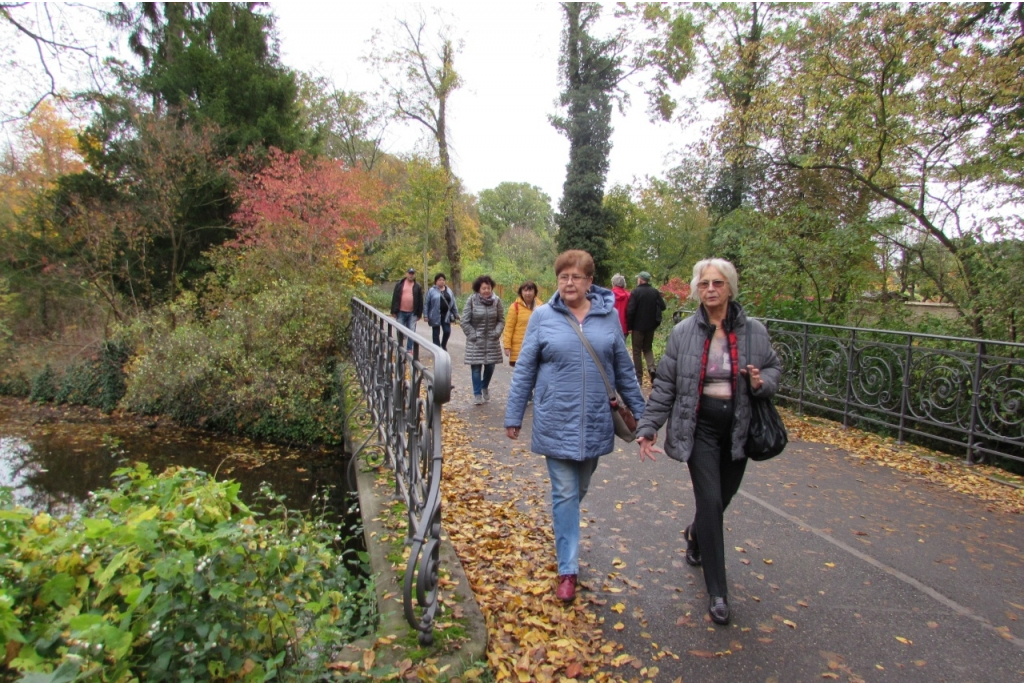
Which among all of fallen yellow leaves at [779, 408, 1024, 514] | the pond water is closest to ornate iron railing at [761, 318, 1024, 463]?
fallen yellow leaves at [779, 408, 1024, 514]

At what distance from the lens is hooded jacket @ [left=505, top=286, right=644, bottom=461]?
11.3 feet

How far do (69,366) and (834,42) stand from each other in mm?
18685

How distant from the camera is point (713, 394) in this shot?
335 cm

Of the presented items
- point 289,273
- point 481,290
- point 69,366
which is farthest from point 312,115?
point 481,290

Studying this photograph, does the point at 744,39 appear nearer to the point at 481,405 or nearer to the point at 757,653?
the point at 481,405

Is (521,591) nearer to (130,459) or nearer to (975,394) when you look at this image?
(975,394)

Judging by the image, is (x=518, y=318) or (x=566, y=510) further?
(x=518, y=318)

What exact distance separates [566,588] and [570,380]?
3.72 ft

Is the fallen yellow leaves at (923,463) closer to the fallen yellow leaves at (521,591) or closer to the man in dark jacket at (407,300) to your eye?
the fallen yellow leaves at (521,591)

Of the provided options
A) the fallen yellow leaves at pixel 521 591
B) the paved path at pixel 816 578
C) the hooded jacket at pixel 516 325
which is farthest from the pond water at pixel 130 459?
the paved path at pixel 816 578

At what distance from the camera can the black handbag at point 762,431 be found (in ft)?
10.8

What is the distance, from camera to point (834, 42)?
9547 mm

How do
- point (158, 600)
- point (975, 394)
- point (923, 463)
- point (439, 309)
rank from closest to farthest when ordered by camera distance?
point (158, 600) < point (975, 394) < point (923, 463) < point (439, 309)

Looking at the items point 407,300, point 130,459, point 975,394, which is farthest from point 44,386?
point 975,394
